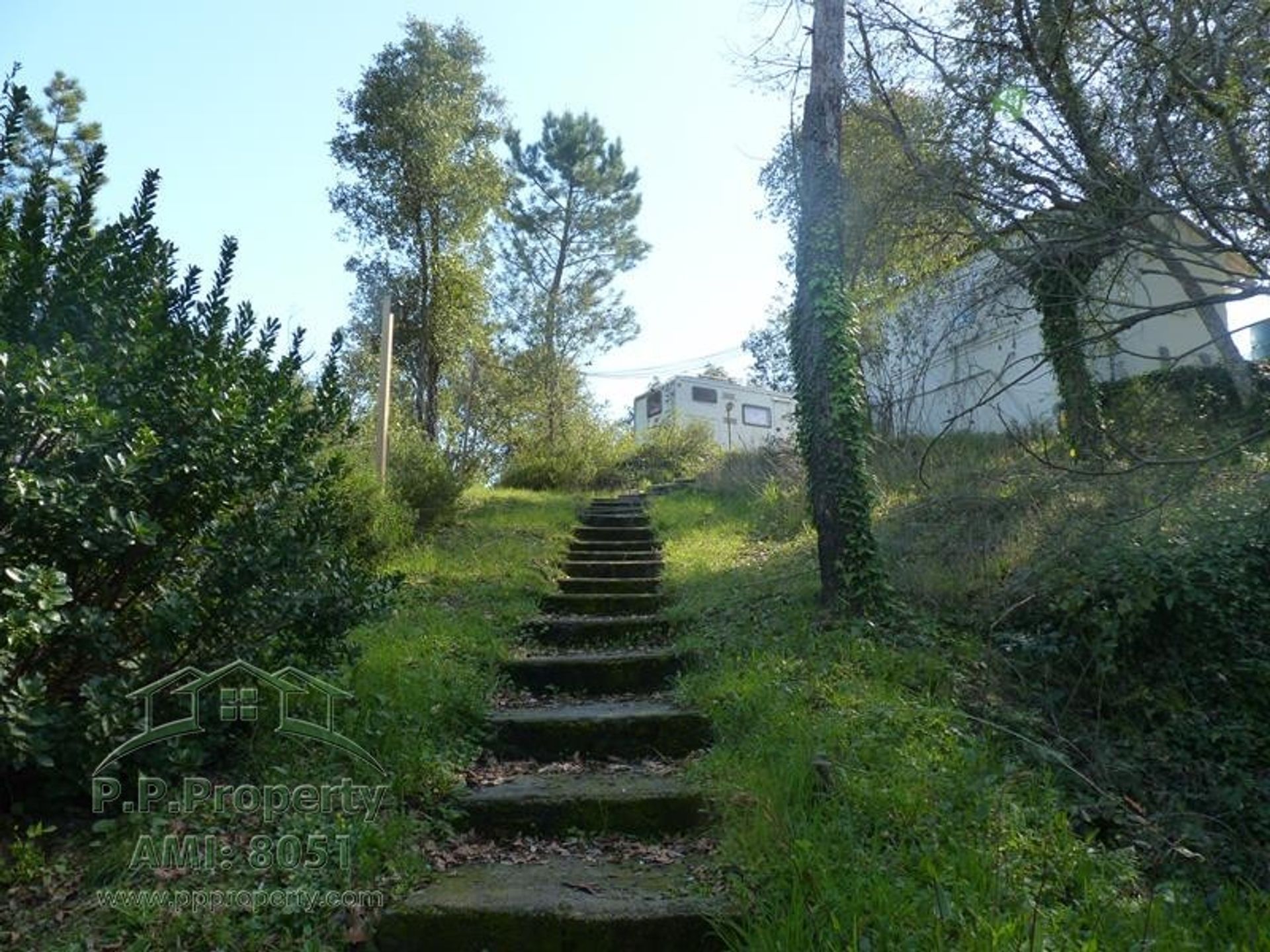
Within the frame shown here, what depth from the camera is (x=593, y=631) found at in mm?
5641

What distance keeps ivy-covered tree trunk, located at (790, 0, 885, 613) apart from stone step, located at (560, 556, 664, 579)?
2.62 meters

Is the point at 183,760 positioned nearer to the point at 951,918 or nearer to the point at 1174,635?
the point at 951,918

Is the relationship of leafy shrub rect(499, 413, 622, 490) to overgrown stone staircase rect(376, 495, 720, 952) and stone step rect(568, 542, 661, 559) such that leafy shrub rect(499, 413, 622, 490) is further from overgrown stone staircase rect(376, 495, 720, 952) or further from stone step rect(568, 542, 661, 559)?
overgrown stone staircase rect(376, 495, 720, 952)

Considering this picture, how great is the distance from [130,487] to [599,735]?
233 cm

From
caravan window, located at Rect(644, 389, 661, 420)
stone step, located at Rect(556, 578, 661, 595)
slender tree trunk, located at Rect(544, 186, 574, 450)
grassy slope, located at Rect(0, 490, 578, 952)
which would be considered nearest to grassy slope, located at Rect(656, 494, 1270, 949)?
grassy slope, located at Rect(0, 490, 578, 952)

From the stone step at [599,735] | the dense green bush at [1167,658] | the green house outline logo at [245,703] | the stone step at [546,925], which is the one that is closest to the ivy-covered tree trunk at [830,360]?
the dense green bush at [1167,658]

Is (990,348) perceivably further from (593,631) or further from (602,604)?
(593,631)

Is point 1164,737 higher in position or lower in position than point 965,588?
lower

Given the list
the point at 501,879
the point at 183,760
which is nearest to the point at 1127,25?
the point at 501,879

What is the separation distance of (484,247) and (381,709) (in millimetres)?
12036

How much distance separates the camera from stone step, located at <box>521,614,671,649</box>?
554cm

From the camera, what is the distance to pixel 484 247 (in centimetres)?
1432

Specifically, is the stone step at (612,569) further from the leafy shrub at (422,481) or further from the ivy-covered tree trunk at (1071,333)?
the ivy-covered tree trunk at (1071,333)

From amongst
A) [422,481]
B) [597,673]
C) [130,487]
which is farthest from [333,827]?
[422,481]
